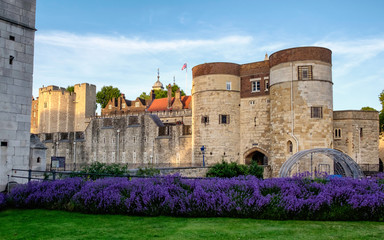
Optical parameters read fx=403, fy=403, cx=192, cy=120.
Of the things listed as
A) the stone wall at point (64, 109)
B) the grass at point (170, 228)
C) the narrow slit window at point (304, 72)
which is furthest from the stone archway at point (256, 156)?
the stone wall at point (64, 109)

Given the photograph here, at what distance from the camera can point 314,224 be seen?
371 inches

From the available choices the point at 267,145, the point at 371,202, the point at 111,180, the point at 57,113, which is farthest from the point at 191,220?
the point at 57,113

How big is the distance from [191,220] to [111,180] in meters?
3.72

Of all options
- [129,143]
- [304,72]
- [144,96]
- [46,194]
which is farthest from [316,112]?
[144,96]

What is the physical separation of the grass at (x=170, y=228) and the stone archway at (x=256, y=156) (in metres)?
29.9

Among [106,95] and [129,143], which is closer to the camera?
[129,143]

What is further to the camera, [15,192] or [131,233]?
[15,192]

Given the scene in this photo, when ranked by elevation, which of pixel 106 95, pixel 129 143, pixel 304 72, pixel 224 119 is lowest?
pixel 129 143

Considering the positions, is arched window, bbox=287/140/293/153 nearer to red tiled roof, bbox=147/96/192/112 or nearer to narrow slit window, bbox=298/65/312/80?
narrow slit window, bbox=298/65/312/80

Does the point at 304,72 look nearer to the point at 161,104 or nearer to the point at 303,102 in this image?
the point at 303,102

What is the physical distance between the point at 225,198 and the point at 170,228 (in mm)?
2219

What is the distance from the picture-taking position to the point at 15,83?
15273 mm

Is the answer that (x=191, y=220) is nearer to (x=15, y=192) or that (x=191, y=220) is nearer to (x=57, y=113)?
(x=15, y=192)

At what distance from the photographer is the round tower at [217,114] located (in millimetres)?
39438
